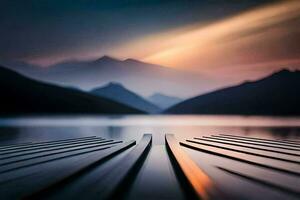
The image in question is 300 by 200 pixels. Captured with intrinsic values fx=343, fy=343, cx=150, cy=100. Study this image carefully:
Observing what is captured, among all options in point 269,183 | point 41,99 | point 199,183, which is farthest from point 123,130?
point 41,99

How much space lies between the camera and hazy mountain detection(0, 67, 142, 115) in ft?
184

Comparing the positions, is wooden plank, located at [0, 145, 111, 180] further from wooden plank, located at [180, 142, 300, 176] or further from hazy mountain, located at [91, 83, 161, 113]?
hazy mountain, located at [91, 83, 161, 113]

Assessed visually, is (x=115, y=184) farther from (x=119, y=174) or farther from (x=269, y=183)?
(x=269, y=183)

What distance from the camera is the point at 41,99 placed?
196ft

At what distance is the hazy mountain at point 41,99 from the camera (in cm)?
5597

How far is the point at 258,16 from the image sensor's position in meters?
15.4

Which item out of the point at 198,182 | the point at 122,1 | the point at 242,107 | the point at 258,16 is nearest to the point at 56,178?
the point at 198,182

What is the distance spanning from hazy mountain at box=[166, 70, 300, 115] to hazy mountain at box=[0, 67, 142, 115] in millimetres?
20395

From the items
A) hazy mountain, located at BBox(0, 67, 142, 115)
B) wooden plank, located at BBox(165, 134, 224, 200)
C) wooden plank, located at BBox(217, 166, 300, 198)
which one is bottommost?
wooden plank, located at BBox(217, 166, 300, 198)

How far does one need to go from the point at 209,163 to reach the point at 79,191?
2.16m

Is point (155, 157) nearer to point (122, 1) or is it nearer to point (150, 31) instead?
point (122, 1)

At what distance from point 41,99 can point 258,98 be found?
42053 mm

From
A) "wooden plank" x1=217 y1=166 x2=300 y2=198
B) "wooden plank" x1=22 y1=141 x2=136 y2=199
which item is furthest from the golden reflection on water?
"wooden plank" x1=22 y1=141 x2=136 y2=199

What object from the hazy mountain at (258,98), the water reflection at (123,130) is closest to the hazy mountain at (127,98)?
the hazy mountain at (258,98)
